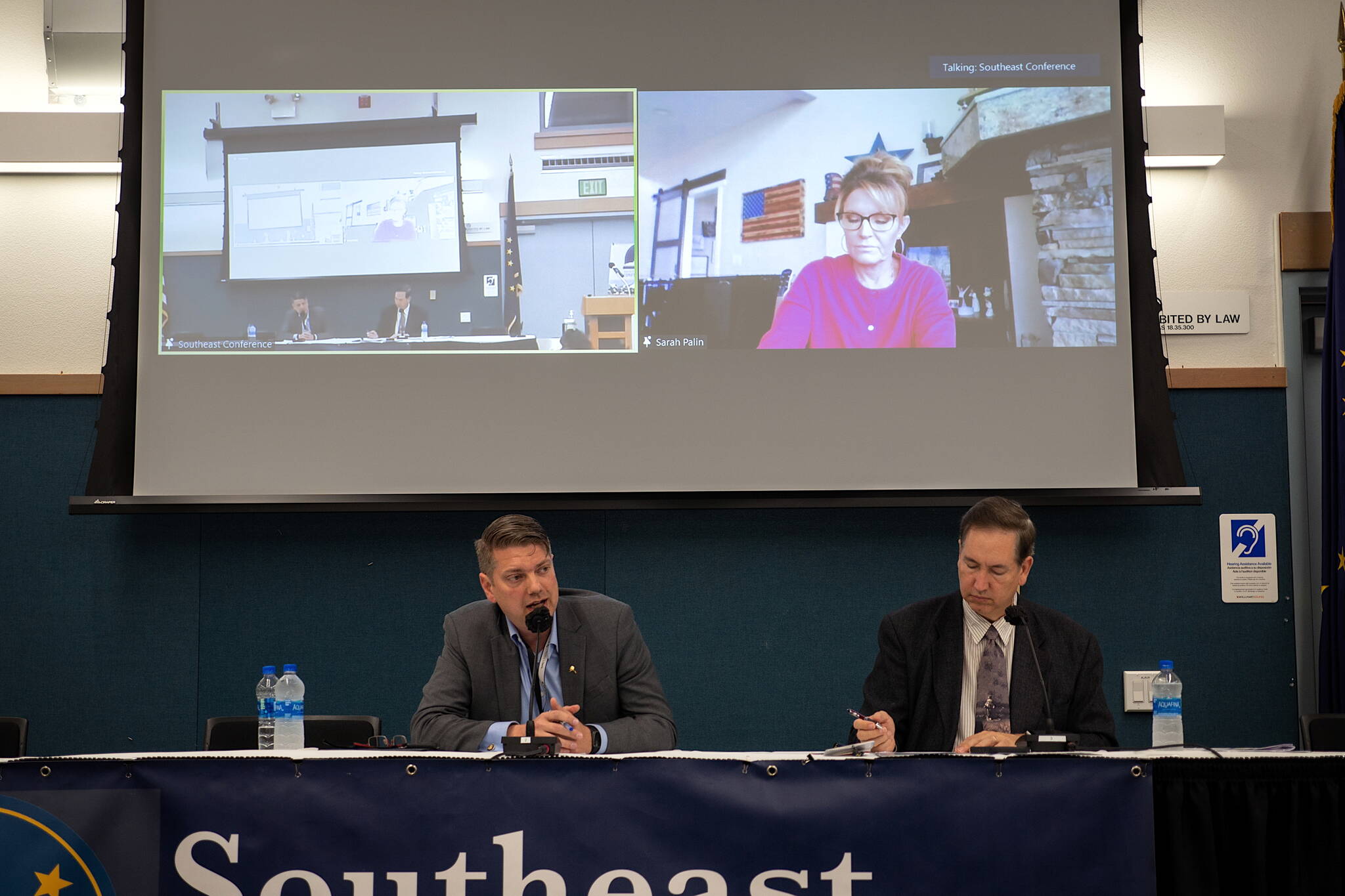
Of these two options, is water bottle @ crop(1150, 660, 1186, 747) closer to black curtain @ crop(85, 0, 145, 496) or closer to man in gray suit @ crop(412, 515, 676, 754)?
man in gray suit @ crop(412, 515, 676, 754)

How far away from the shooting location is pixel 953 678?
8.37 ft

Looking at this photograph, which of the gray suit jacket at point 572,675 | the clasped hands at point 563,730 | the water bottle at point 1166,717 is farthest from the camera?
the water bottle at point 1166,717

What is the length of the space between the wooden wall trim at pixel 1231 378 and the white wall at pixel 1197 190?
7 centimetres

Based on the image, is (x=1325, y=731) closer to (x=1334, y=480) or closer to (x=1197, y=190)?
(x=1334, y=480)

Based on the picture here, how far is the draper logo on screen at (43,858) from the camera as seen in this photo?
69.2 inches

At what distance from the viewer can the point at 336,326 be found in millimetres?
3834

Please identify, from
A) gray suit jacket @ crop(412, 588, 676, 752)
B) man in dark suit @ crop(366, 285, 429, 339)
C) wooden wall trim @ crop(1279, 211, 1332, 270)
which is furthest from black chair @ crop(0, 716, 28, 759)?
wooden wall trim @ crop(1279, 211, 1332, 270)

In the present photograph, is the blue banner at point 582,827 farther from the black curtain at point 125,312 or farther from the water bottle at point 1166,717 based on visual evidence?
the black curtain at point 125,312

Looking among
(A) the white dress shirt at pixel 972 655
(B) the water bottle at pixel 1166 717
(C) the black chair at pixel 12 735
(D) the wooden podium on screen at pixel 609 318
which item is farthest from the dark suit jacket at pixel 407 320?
(B) the water bottle at pixel 1166 717

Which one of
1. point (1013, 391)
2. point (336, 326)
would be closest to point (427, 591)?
point (336, 326)

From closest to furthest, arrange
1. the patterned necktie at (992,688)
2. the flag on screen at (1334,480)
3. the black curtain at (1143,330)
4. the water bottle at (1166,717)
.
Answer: the patterned necktie at (992,688), the water bottle at (1166,717), the flag on screen at (1334,480), the black curtain at (1143,330)

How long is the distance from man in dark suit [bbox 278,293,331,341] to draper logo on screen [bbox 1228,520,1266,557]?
120 inches

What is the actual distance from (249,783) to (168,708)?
233cm

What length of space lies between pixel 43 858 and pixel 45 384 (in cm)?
257
